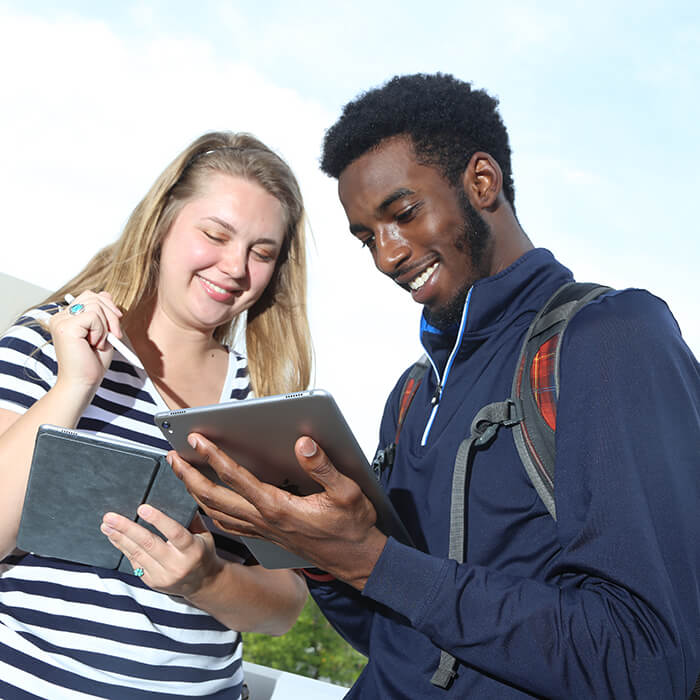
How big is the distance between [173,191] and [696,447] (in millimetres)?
1938

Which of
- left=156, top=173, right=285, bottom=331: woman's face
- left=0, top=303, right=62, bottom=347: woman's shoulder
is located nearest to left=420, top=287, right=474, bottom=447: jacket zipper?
left=156, top=173, right=285, bottom=331: woman's face

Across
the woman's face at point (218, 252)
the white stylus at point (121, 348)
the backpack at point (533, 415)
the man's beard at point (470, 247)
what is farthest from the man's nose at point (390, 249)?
the white stylus at point (121, 348)

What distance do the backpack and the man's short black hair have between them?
540mm

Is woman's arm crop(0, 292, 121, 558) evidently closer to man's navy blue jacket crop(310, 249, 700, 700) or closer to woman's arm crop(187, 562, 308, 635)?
woman's arm crop(187, 562, 308, 635)

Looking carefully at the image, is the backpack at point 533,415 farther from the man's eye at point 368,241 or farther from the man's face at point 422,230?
the man's eye at point 368,241

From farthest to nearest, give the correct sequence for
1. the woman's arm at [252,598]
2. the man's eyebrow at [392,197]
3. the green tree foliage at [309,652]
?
the green tree foliage at [309,652]
the woman's arm at [252,598]
the man's eyebrow at [392,197]

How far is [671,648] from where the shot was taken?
1.06 m

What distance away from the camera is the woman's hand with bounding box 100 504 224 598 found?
1.70 meters

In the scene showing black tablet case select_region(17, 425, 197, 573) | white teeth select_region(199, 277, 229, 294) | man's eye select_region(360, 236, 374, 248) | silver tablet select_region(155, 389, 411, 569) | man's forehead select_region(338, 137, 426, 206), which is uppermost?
man's forehead select_region(338, 137, 426, 206)

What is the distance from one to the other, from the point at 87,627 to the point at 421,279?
128 cm

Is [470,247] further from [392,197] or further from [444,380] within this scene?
[444,380]

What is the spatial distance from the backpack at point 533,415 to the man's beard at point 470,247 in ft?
0.94

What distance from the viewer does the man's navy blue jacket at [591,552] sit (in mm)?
1071

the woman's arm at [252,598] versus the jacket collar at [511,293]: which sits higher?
the jacket collar at [511,293]
